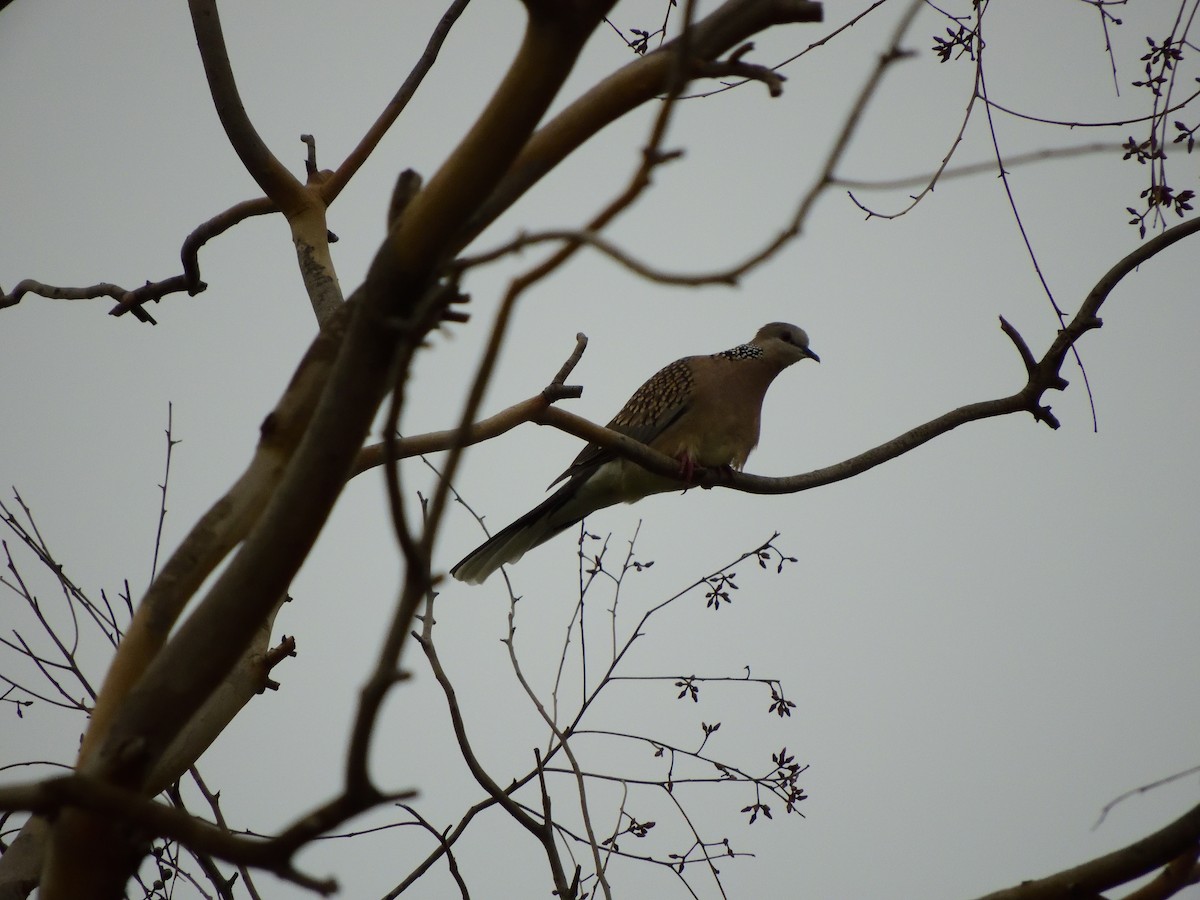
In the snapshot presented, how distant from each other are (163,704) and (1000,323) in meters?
2.54

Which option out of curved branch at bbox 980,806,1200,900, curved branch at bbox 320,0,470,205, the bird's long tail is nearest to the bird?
the bird's long tail

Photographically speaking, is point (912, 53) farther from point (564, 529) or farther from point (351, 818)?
point (564, 529)

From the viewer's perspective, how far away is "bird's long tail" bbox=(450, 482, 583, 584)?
4.64m

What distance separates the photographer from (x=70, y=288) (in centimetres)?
329

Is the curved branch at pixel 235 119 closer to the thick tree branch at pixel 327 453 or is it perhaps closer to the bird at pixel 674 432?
the bird at pixel 674 432

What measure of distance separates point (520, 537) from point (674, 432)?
99 centimetres

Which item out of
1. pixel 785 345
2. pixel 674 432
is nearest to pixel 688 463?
pixel 674 432

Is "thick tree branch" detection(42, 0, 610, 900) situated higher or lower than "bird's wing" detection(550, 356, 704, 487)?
lower

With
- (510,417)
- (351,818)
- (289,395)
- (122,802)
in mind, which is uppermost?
(510,417)

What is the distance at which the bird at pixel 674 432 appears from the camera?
482 cm

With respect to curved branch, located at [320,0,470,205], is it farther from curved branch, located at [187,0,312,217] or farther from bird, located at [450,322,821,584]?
bird, located at [450,322,821,584]

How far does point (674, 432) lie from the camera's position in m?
5.29

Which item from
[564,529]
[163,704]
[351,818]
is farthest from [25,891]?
[564,529]

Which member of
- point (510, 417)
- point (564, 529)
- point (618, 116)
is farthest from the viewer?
point (564, 529)
